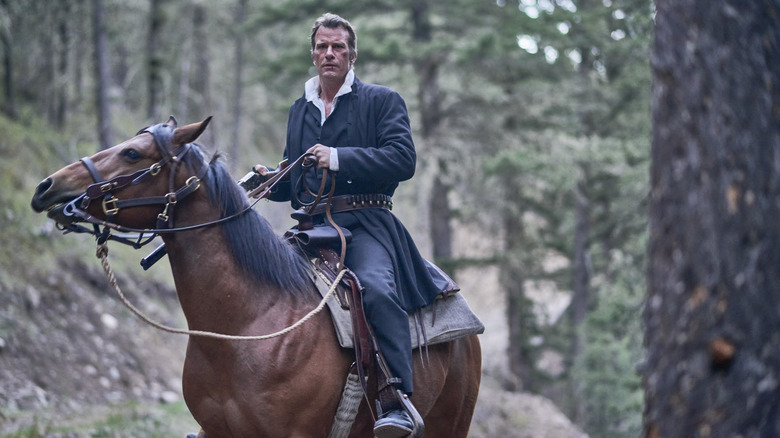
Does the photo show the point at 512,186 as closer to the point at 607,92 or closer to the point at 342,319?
the point at 607,92

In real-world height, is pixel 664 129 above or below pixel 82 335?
above

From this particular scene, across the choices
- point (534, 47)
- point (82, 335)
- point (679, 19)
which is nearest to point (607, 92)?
point (534, 47)

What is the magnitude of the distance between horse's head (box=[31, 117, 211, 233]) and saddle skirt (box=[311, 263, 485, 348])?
101cm

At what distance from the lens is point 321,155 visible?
4.77m

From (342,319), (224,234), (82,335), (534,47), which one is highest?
(534,47)

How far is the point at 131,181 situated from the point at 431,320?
2.15 meters

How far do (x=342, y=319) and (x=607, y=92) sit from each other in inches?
598

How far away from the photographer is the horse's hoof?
4.45 m

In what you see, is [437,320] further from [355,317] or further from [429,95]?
[429,95]

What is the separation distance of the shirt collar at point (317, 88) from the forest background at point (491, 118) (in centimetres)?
751

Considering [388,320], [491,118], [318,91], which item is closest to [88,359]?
[318,91]

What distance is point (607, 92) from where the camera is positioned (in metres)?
18.4

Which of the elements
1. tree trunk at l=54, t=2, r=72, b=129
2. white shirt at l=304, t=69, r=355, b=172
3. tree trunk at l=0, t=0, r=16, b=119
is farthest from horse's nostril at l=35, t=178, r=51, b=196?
tree trunk at l=54, t=2, r=72, b=129

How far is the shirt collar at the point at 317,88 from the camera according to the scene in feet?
16.9
